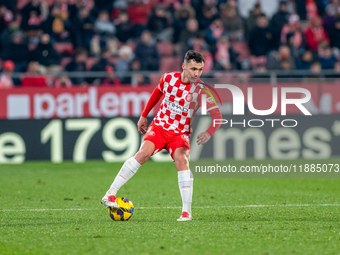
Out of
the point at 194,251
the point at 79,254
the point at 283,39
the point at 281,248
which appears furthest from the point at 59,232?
the point at 283,39

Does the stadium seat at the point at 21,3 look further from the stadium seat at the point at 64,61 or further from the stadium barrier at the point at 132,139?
the stadium barrier at the point at 132,139

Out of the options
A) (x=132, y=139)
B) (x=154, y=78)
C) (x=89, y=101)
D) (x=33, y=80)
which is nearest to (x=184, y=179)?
(x=132, y=139)

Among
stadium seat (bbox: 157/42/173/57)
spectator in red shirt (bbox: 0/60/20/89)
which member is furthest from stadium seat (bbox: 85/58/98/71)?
spectator in red shirt (bbox: 0/60/20/89)

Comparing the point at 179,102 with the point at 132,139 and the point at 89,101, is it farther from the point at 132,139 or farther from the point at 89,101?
the point at 89,101

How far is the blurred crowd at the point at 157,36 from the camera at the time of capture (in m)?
15.2

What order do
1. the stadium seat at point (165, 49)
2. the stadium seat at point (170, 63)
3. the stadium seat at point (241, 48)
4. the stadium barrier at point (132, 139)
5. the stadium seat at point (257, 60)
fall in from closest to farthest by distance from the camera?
the stadium barrier at point (132, 139)
the stadium seat at point (170, 63)
the stadium seat at point (165, 49)
the stadium seat at point (257, 60)
the stadium seat at point (241, 48)

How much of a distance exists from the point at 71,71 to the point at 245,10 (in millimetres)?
5970

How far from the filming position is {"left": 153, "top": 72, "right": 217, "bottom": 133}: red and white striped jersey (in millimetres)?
6422

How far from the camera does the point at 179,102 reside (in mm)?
6445

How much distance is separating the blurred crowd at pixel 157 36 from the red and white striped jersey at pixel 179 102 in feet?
25.6

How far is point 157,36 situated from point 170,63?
156 centimetres

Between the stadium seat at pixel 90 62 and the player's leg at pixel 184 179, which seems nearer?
the player's leg at pixel 184 179

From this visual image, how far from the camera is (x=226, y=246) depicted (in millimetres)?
4785

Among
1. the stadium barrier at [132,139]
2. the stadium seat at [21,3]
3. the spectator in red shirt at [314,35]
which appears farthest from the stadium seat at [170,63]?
the stadium seat at [21,3]
